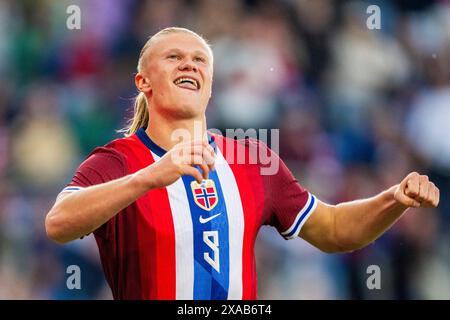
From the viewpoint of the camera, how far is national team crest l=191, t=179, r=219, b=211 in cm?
366

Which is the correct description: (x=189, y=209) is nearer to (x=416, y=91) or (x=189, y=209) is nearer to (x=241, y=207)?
(x=241, y=207)

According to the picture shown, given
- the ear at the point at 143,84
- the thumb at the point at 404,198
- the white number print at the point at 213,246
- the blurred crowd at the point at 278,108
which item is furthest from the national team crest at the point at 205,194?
the blurred crowd at the point at 278,108

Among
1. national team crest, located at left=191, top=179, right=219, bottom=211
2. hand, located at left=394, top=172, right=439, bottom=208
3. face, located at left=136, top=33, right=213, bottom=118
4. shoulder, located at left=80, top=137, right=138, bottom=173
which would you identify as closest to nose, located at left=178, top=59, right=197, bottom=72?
face, located at left=136, top=33, right=213, bottom=118

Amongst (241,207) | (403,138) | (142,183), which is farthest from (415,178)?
(403,138)

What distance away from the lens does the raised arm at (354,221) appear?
377 cm

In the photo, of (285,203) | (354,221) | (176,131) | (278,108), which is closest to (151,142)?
(176,131)

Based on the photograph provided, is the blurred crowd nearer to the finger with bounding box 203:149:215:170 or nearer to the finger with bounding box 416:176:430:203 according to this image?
the finger with bounding box 416:176:430:203

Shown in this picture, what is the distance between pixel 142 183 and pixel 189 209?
521 mm

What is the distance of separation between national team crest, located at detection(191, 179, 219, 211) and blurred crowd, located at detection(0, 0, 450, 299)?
2776 mm

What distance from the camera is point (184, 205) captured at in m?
3.64

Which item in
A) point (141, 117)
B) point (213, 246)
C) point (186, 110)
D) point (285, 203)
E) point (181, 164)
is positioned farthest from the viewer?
point (141, 117)

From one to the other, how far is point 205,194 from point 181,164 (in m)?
0.61

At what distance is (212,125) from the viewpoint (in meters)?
6.88

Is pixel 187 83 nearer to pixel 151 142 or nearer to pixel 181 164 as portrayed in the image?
pixel 151 142
